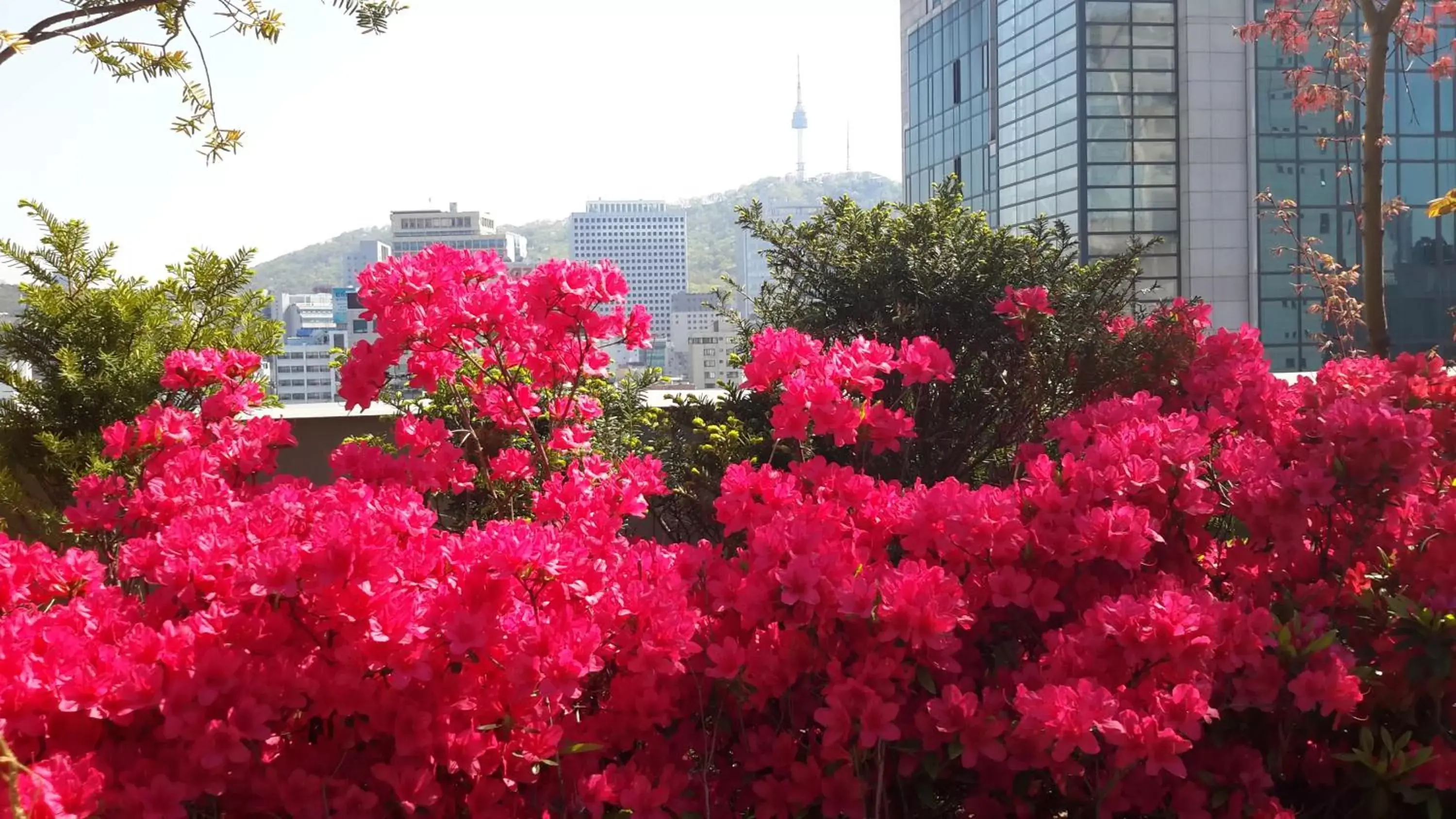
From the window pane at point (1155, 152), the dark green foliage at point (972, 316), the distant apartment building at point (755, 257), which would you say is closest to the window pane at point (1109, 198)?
the window pane at point (1155, 152)

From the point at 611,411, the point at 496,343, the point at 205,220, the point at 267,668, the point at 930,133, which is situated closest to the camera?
the point at 267,668

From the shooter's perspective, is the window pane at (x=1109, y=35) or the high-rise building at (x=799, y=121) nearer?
the window pane at (x=1109, y=35)

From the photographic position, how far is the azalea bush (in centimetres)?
127

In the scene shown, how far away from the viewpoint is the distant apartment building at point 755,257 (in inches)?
143

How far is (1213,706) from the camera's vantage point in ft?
5.04

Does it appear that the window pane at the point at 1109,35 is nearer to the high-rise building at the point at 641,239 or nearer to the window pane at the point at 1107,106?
the window pane at the point at 1107,106

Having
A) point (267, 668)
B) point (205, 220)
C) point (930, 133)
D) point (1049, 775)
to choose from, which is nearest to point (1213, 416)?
point (1049, 775)

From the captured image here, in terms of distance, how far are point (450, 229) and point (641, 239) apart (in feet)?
116

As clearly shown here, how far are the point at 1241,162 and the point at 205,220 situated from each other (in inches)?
707

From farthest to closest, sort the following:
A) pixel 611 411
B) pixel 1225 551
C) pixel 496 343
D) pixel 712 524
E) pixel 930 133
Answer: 1. pixel 930 133
2. pixel 611 411
3. pixel 712 524
4. pixel 496 343
5. pixel 1225 551

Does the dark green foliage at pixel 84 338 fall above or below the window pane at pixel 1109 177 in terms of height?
below

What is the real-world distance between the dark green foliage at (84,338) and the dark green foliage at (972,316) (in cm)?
187

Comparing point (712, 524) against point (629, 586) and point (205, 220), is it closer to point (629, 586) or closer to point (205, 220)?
Result: point (629, 586)

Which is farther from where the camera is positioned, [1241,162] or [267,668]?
[1241,162]
